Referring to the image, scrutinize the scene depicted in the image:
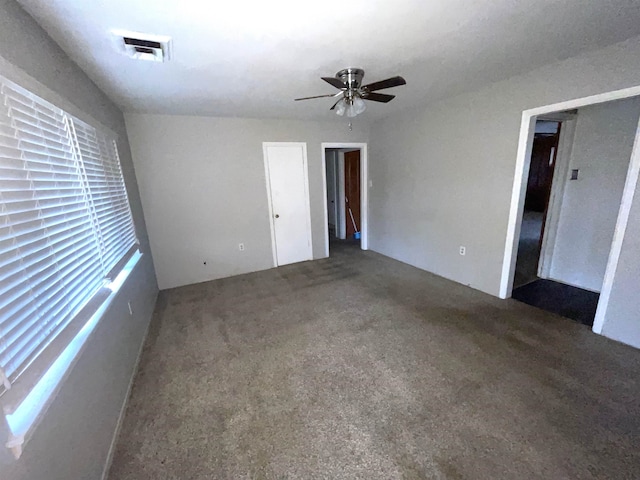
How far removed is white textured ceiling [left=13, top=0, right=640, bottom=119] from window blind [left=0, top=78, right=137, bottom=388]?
0.56 meters

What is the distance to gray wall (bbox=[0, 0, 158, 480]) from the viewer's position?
105cm

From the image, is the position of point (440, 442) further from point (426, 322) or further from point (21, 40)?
point (21, 40)

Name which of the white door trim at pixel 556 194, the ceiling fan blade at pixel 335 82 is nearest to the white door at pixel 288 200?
the ceiling fan blade at pixel 335 82

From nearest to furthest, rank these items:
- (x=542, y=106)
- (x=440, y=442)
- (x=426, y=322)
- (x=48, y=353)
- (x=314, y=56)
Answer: (x=48, y=353)
(x=440, y=442)
(x=314, y=56)
(x=542, y=106)
(x=426, y=322)

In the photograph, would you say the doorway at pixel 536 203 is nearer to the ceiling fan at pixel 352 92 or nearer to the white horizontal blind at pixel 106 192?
the ceiling fan at pixel 352 92

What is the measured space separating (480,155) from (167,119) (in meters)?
3.86

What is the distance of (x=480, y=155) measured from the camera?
2.99 meters

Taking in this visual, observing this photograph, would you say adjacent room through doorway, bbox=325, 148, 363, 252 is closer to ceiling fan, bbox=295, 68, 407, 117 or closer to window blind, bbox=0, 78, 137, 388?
ceiling fan, bbox=295, 68, 407, 117

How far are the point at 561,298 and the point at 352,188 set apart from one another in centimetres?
386

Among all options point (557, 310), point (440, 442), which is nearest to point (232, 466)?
point (440, 442)

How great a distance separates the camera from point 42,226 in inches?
49.7

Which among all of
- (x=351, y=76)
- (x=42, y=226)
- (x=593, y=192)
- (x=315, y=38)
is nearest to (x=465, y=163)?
(x=593, y=192)

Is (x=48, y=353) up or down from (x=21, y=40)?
down

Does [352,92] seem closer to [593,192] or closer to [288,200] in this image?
[288,200]
